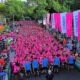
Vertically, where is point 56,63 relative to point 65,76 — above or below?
above

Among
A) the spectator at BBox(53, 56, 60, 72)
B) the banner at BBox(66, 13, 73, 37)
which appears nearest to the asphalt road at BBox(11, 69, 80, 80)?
the spectator at BBox(53, 56, 60, 72)

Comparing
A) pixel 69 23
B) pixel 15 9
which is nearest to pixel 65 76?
pixel 69 23

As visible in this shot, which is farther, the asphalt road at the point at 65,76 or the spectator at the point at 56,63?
the spectator at the point at 56,63

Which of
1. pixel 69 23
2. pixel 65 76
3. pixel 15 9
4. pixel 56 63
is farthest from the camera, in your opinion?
pixel 15 9

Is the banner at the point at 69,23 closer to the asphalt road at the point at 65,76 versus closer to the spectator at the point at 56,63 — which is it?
the spectator at the point at 56,63

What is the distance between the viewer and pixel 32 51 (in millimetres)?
20688

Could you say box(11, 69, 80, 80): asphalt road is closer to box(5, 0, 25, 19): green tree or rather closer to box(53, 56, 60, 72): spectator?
box(53, 56, 60, 72): spectator

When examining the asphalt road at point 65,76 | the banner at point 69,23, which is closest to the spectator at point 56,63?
the asphalt road at point 65,76

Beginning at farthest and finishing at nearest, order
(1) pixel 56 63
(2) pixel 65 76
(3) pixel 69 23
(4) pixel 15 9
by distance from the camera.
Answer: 1. (4) pixel 15 9
2. (3) pixel 69 23
3. (1) pixel 56 63
4. (2) pixel 65 76

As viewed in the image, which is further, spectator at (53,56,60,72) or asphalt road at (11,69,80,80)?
spectator at (53,56,60,72)

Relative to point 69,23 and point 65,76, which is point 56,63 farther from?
point 69,23

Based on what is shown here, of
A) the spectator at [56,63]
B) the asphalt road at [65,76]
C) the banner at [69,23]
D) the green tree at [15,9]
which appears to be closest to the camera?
the asphalt road at [65,76]

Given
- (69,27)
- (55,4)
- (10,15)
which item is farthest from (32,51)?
(10,15)

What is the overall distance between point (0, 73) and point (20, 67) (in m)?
3.20
